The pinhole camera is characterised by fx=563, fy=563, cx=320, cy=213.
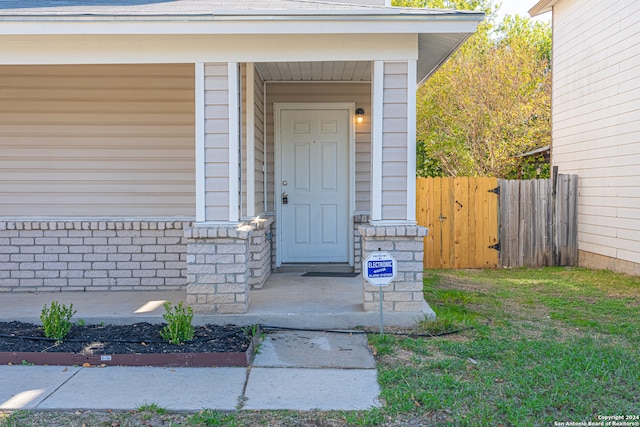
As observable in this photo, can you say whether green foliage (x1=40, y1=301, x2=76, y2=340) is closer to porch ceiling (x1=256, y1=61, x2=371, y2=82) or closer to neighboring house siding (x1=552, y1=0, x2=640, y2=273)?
porch ceiling (x1=256, y1=61, x2=371, y2=82)

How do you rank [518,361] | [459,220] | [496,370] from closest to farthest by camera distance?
[496,370]
[518,361]
[459,220]

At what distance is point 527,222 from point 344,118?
155 inches

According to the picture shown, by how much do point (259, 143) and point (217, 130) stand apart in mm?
1969

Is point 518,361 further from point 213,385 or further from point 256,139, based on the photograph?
point 256,139

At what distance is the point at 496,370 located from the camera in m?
4.05

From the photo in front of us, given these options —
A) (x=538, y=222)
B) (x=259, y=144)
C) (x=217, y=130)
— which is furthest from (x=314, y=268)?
(x=538, y=222)

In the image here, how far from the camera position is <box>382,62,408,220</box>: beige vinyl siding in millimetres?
5234

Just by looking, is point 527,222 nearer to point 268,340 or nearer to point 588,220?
point 588,220

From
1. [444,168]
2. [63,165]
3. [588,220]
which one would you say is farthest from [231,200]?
[444,168]

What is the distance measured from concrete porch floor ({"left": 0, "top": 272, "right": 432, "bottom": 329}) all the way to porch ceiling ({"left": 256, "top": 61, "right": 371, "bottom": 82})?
2591mm

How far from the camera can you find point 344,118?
7672 mm

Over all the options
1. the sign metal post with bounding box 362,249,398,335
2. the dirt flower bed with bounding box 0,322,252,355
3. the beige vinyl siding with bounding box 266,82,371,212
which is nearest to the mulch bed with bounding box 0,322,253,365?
the dirt flower bed with bounding box 0,322,252,355

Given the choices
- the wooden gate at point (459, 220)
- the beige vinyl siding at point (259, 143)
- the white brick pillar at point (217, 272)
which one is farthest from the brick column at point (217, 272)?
the wooden gate at point (459, 220)

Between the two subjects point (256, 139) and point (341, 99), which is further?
point (341, 99)
